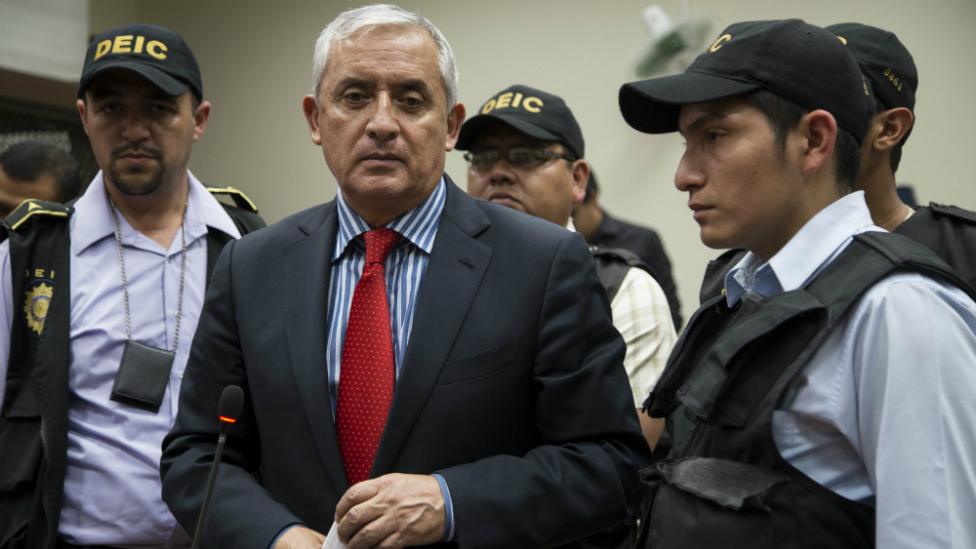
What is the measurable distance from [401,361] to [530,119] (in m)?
1.18

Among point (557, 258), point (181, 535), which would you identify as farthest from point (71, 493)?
point (557, 258)

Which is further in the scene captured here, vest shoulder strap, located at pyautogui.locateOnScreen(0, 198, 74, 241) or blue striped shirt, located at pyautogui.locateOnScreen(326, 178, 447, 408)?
vest shoulder strap, located at pyautogui.locateOnScreen(0, 198, 74, 241)

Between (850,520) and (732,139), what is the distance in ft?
1.70

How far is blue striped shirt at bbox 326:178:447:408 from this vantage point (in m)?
1.62

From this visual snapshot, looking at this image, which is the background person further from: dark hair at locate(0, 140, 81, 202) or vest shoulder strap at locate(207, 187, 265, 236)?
vest shoulder strap at locate(207, 187, 265, 236)

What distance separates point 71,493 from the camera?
199 centimetres

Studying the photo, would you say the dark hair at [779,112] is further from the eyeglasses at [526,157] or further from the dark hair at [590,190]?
the dark hair at [590,190]

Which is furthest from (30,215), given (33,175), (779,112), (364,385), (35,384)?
(779,112)

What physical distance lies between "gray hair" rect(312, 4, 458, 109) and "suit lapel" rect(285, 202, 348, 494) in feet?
0.85

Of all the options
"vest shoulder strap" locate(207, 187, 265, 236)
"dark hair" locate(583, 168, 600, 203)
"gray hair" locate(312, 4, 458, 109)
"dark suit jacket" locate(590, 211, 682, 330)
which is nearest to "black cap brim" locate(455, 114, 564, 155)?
"vest shoulder strap" locate(207, 187, 265, 236)

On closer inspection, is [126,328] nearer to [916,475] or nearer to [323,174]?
[916,475]

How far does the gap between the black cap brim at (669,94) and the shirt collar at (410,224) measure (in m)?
0.35

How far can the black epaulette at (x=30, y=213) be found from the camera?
208 centimetres

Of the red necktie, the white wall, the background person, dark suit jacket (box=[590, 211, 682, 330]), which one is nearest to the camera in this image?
the red necktie
